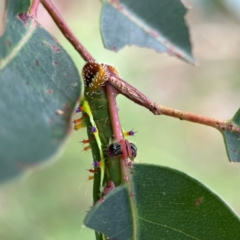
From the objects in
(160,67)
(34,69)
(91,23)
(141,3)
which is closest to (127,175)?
(34,69)

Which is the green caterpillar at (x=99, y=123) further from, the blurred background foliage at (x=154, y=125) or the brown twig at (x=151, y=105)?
the blurred background foliage at (x=154, y=125)

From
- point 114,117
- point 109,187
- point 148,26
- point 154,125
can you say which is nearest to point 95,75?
point 114,117

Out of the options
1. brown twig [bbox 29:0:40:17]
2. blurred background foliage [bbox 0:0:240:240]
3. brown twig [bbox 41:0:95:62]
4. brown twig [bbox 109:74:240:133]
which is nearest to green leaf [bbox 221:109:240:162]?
brown twig [bbox 109:74:240:133]

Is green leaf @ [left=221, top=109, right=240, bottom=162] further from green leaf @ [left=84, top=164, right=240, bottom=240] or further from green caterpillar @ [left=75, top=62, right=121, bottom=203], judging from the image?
green caterpillar @ [left=75, top=62, right=121, bottom=203]

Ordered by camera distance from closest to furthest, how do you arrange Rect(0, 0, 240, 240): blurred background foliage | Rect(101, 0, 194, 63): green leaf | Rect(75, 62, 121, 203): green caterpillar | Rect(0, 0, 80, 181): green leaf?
Rect(0, 0, 80, 181): green leaf → Rect(75, 62, 121, 203): green caterpillar → Rect(101, 0, 194, 63): green leaf → Rect(0, 0, 240, 240): blurred background foliage

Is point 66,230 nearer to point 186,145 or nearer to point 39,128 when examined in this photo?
point 186,145

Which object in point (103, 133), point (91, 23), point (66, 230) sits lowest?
point (103, 133)
